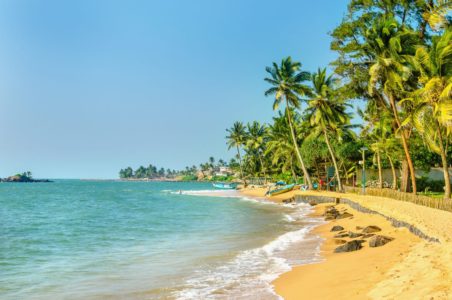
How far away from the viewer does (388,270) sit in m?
10.4

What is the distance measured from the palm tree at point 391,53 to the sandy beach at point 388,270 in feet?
45.1

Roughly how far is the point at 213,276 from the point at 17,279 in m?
6.57

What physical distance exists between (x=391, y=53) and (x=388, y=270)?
22.1m

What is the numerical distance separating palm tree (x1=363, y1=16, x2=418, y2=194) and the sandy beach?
45.1 ft

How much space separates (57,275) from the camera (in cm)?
1381

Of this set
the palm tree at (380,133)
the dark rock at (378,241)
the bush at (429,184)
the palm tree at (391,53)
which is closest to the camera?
the dark rock at (378,241)

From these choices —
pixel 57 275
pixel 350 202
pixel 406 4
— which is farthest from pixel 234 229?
pixel 406 4

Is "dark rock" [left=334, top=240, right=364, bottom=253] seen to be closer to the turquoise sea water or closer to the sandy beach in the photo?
the sandy beach

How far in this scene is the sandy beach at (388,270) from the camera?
820 cm

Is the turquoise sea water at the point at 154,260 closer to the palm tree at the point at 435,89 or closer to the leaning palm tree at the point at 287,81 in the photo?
the palm tree at the point at 435,89

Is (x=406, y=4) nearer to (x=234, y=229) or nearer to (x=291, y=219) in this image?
(x=291, y=219)

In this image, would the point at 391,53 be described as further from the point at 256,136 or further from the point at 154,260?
the point at 256,136

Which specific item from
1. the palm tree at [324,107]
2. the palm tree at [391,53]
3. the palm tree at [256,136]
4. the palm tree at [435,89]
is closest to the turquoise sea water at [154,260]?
the palm tree at [435,89]

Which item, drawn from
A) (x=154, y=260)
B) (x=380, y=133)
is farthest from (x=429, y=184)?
(x=154, y=260)
